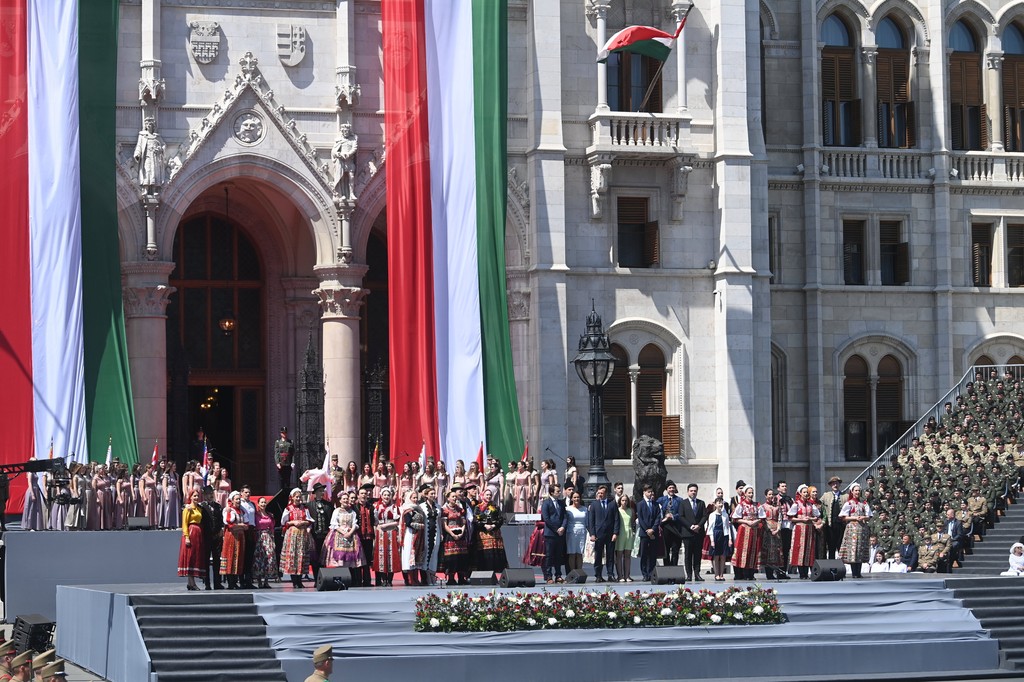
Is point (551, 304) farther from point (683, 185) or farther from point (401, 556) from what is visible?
point (401, 556)

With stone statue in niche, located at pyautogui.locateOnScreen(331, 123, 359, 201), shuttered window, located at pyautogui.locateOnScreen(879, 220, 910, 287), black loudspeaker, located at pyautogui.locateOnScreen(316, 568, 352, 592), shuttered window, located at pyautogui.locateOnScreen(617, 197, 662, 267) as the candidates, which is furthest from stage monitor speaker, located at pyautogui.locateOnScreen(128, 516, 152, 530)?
shuttered window, located at pyautogui.locateOnScreen(879, 220, 910, 287)

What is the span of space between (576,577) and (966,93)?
2329 cm

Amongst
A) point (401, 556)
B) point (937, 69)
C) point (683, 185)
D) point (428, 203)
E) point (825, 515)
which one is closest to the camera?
point (401, 556)

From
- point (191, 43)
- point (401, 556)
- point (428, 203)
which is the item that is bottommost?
point (401, 556)

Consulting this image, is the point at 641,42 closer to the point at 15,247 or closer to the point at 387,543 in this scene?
the point at 15,247

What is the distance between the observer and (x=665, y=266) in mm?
42062

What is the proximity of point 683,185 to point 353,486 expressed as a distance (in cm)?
1315

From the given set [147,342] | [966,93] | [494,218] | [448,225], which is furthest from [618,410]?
[966,93]

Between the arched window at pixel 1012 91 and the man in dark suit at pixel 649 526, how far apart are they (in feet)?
71.0

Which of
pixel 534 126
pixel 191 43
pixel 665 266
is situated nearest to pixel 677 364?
pixel 665 266

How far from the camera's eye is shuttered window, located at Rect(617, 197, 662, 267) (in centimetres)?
4228

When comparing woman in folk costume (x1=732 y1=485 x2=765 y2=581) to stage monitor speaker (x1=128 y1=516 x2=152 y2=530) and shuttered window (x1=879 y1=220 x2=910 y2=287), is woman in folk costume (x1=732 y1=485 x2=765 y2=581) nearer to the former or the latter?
stage monitor speaker (x1=128 y1=516 x2=152 y2=530)

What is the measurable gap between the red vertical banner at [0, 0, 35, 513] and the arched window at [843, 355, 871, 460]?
68.8 feet

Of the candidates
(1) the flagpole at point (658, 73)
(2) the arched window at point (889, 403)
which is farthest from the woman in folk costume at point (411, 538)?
(2) the arched window at point (889, 403)
